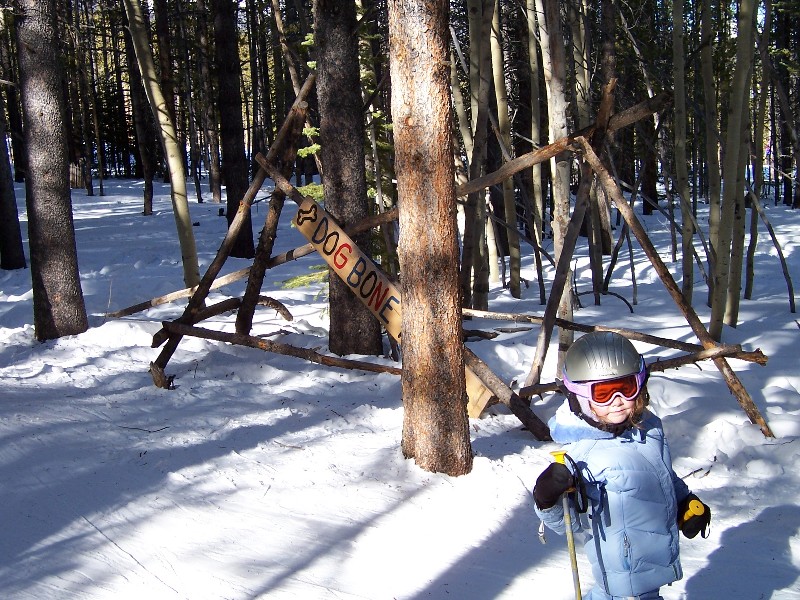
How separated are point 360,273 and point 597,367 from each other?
321cm

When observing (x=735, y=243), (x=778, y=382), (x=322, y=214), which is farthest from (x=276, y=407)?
(x=735, y=243)

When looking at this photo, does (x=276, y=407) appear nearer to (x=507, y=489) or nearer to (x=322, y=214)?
(x=322, y=214)

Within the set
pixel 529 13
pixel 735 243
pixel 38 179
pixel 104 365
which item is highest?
pixel 529 13

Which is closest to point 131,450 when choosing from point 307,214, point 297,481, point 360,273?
point 297,481

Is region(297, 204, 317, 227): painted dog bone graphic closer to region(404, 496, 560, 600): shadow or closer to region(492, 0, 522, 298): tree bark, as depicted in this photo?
region(404, 496, 560, 600): shadow

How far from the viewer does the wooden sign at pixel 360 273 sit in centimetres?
545

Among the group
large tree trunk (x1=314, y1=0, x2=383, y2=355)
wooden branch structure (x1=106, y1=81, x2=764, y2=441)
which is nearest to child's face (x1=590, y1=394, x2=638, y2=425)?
wooden branch structure (x1=106, y1=81, x2=764, y2=441)

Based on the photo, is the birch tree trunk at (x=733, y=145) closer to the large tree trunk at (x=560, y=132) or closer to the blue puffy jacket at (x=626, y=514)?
the large tree trunk at (x=560, y=132)

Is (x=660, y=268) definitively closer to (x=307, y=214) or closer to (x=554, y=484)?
(x=307, y=214)

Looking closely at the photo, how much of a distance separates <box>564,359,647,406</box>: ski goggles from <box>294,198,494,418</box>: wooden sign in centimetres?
255

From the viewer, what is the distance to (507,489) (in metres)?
4.52

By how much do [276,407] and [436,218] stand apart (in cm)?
225

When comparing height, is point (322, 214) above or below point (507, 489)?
above

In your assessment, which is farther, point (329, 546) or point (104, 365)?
point (104, 365)
